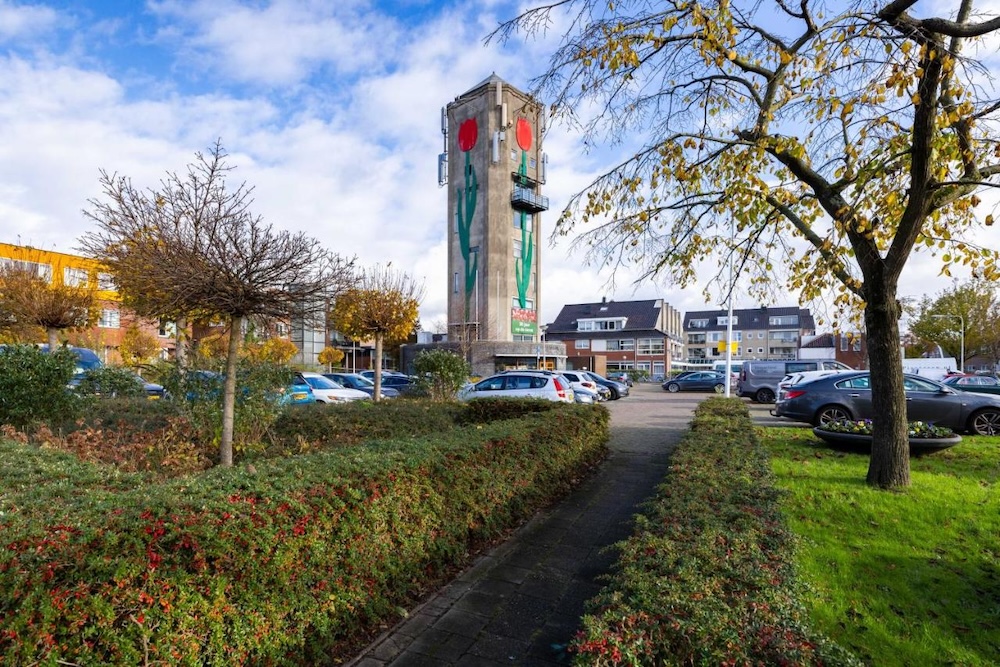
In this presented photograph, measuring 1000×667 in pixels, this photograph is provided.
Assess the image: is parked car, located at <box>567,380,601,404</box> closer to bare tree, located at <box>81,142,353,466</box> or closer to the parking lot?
the parking lot

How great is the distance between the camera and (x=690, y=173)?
7.44 metres

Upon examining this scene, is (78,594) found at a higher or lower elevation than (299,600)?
higher

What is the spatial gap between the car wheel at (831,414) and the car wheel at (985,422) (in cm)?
215

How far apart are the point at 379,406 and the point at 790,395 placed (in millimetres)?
9244

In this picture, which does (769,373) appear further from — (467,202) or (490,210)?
(467,202)

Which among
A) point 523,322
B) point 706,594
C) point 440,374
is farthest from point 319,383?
point 523,322

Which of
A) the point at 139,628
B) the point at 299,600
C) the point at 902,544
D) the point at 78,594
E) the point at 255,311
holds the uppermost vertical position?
the point at 255,311

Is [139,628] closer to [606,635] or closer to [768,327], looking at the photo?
[606,635]

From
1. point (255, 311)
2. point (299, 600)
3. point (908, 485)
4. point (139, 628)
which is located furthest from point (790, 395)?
point (139, 628)

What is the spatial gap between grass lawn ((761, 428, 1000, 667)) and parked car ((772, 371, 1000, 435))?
14.2 feet

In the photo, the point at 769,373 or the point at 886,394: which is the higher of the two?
the point at 886,394

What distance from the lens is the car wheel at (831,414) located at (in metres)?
11.8

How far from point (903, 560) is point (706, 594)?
289cm

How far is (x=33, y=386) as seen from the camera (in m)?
7.91
